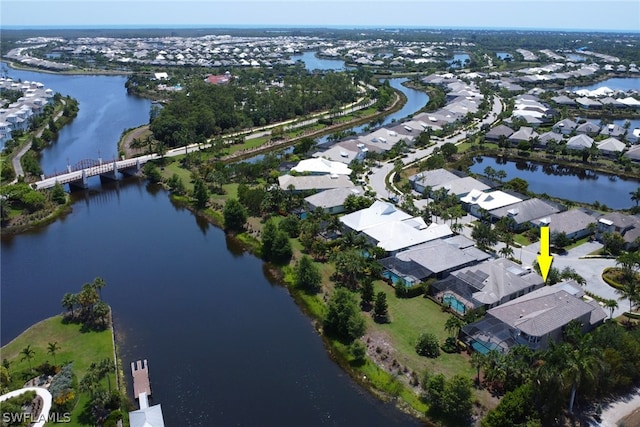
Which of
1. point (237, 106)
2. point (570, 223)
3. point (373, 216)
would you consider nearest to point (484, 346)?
point (373, 216)

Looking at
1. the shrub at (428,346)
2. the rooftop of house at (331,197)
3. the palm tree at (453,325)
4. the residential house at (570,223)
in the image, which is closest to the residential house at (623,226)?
the residential house at (570,223)

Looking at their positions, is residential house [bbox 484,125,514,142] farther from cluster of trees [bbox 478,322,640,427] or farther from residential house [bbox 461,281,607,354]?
cluster of trees [bbox 478,322,640,427]

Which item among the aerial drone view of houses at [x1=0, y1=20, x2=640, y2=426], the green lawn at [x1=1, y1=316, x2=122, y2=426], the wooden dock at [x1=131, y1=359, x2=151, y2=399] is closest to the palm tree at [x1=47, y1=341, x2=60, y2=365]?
the green lawn at [x1=1, y1=316, x2=122, y2=426]

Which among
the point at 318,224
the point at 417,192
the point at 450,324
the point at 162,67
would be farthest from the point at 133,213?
the point at 162,67

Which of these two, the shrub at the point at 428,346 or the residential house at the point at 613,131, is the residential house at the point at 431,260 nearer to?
the shrub at the point at 428,346

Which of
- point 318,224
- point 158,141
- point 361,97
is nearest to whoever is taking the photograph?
point 318,224

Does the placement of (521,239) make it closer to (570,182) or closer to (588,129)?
(570,182)

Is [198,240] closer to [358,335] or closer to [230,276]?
[230,276]

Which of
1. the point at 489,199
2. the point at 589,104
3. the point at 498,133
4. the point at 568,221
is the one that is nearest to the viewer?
the point at 568,221
